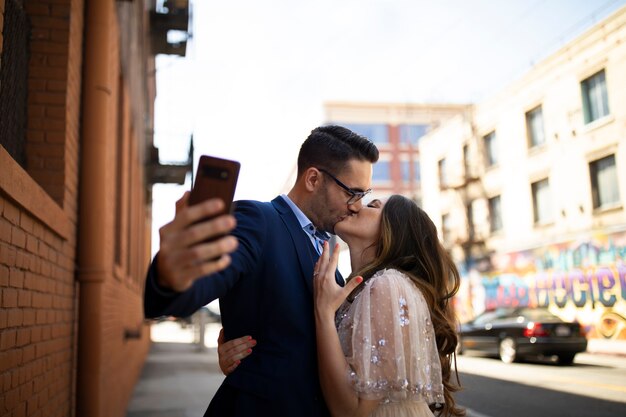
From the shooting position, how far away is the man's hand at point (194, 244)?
134 cm

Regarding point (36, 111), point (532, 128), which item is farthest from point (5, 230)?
point (532, 128)

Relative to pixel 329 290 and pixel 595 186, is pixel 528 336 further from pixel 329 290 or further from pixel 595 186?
pixel 329 290

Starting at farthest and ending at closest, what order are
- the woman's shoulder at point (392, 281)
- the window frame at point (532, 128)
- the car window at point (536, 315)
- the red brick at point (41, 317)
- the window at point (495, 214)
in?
the window at point (495, 214)
the window frame at point (532, 128)
the car window at point (536, 315)
the red brick at point (41, 317)
the woman's shoulder at point (392, 281)

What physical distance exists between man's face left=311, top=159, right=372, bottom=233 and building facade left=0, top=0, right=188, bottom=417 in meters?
1.35

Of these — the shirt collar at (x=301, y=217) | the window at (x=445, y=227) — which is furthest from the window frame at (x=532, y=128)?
the shirt collar at (x=301, y=217)

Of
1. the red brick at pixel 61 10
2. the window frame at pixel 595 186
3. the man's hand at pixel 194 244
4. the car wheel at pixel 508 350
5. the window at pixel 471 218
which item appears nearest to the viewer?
the man's hand at pixel 194 244

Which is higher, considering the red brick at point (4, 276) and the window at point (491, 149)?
the window at point (491, 149)

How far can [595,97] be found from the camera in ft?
66.4

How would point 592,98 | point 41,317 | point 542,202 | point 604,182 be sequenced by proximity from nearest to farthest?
point 41,317
point 604,182
point 592,98
point 542,202

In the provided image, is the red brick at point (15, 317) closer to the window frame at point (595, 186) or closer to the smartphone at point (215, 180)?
the smartphone at point (215, 180)

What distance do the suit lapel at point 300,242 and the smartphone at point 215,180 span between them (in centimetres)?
106

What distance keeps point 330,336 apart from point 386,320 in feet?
1.40

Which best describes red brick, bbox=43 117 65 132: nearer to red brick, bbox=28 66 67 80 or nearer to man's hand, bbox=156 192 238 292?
red brick, bbox=28 66 67 80

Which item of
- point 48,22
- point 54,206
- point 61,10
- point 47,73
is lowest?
point 54,206
